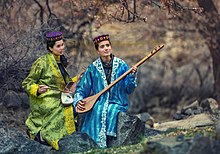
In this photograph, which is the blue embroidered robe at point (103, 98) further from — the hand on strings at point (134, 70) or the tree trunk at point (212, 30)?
A: the tree trunk at point (212, 30)

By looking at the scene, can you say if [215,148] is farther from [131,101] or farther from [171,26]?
[131,101]

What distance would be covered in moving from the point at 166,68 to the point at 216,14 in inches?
273

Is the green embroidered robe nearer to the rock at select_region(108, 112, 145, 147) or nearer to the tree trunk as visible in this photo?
the rock at select_region(108, 112, 145, 147)

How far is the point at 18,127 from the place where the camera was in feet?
47.3

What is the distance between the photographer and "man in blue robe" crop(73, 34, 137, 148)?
464 inches

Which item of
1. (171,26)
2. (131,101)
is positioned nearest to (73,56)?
(171,26)

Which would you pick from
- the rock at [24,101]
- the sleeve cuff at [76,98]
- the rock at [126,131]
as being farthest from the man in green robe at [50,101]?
the rock at [24,101]

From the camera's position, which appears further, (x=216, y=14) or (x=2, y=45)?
(x=216, y=14)

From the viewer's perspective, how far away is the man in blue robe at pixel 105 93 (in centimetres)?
1179

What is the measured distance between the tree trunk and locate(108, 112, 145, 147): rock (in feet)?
18.4

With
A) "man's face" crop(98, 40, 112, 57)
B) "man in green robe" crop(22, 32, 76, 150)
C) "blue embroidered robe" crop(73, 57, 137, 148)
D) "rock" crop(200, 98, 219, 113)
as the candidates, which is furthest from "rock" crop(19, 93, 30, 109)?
"man's face" crop(98, 40, 112, 57)

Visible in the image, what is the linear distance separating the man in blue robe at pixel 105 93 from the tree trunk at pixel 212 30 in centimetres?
530

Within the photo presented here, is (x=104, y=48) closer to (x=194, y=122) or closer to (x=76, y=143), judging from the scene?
(x=76, y=143)

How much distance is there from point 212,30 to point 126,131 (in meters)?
6.53
